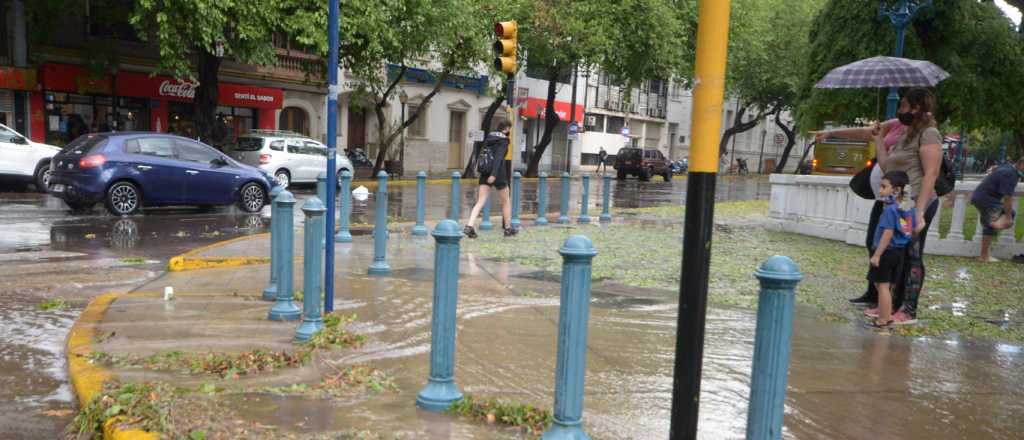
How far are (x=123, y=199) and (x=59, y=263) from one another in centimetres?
530

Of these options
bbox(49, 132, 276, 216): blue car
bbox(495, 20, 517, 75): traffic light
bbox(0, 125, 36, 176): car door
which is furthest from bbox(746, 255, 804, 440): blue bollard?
bbox(0, 125, 36, 176): car door

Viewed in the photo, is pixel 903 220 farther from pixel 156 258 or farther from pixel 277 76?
pixel 277 76

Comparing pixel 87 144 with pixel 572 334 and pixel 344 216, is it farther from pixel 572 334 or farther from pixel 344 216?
pixel 572 334

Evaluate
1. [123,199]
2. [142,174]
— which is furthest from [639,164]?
[123,199]

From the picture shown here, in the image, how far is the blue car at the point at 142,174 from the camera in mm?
13211

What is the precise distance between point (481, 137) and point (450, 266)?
29.5 meters

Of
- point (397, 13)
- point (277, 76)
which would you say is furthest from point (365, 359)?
point (277, 76)

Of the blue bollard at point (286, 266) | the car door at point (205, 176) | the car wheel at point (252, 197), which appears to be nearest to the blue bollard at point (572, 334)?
the blue bollard at point (286, 266)

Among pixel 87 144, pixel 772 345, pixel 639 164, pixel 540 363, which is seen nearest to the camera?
pixel 772 345

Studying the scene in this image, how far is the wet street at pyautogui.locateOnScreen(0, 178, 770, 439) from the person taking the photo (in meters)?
4.20

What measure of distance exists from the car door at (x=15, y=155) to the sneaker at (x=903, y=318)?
17471 millimetres

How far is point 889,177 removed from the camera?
242 inches

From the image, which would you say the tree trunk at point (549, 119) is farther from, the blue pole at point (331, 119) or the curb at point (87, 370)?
the curb at point (87, 370)

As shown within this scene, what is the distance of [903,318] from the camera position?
6.34 metres
